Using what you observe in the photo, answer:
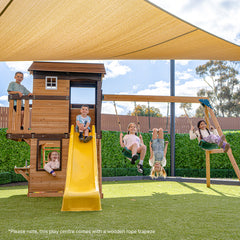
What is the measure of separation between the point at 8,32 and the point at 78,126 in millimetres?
3048

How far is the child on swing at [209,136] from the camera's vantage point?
284 inches

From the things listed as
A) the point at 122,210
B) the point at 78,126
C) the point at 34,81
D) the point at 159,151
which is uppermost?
the point at 34,81

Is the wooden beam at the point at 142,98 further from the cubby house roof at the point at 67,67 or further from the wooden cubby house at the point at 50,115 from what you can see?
the cubby house roof at the point at 67,67

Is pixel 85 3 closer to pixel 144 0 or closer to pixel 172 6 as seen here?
pixel 144 0

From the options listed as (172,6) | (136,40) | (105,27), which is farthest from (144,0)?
(136,40)

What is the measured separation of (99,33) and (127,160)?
320 inches

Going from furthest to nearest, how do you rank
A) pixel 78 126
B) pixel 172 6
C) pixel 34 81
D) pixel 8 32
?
pixel 34 81 < pixel 78 126 < pixel 8 32 < pixel 172 6

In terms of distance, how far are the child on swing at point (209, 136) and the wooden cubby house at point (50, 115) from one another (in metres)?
2.49

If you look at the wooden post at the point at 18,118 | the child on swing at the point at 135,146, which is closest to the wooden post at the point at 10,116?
the wooden post at the point at 18,118

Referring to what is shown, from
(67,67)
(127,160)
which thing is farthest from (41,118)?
(127,160)

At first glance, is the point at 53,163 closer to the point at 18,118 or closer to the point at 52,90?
the point at 18,118

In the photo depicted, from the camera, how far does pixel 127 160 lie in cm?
1219

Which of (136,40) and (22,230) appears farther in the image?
(136,40)

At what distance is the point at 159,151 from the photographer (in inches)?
301
